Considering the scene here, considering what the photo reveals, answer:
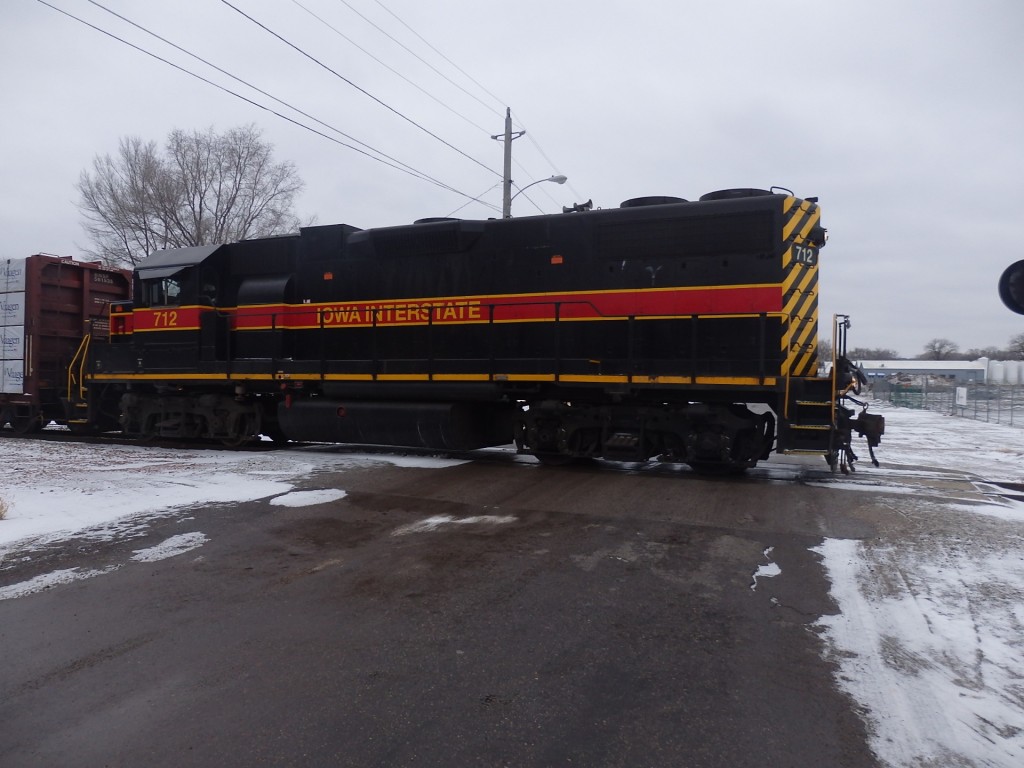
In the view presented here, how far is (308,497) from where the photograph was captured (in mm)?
8328

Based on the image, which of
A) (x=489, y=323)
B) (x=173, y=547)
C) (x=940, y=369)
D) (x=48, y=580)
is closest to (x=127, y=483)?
(x=173, y=547)

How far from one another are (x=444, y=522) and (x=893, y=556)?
422 cm

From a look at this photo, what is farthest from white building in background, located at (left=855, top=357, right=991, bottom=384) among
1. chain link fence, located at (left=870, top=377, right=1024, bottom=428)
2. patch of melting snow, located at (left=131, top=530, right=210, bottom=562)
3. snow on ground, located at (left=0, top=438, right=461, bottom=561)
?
patch of melting snow, located at (left=131, top=530, right=210, bottom=562)

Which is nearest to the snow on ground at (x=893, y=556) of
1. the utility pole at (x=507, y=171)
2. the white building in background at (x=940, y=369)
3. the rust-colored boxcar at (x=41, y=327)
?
the rust-colored boxcar at (x=41, y=327)

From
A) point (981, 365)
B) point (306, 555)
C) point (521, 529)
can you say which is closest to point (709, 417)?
point (521, 529)

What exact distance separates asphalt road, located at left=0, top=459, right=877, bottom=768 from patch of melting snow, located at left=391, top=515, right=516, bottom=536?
0.04 m

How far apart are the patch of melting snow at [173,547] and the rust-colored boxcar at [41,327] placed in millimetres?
11477

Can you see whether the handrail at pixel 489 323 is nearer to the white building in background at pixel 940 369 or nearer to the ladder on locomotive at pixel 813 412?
the ladder on locomotive at pixel 813 412

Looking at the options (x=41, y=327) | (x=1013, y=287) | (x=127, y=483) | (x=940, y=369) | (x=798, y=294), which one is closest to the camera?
(x=1013, y=287)

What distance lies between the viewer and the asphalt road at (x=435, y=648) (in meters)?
3.09

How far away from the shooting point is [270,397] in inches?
527

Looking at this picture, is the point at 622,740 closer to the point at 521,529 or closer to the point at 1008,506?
the point at 521,529

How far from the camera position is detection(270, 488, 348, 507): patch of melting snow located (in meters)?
7.97

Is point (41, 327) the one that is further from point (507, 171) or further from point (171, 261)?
point (507, 171)
